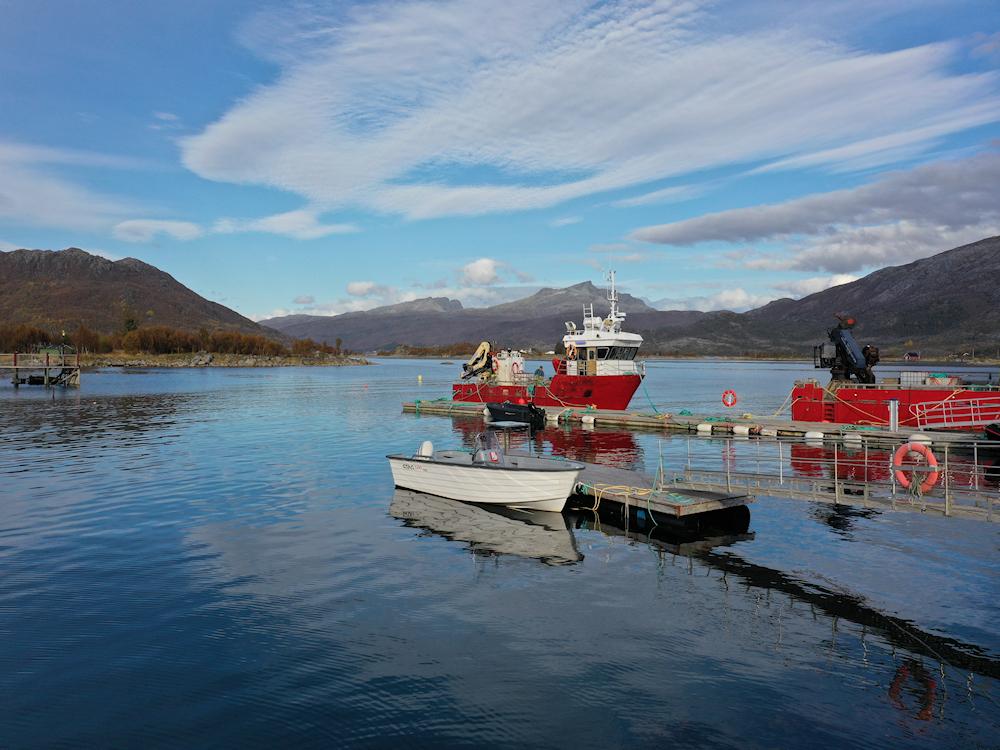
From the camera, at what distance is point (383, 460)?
1533 inches

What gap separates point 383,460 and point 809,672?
29312 mm

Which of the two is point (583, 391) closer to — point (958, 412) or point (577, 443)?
point (577, 443)

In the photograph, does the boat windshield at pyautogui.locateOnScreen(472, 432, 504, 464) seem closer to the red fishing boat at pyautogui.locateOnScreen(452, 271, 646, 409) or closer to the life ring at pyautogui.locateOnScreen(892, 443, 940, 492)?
the life ring at pyautogui.locateOnScreen(892, 443, 940, 492)

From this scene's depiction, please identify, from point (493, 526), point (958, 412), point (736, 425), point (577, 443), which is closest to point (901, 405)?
point (958, 412)

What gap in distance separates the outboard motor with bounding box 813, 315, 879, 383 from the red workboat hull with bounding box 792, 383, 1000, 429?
181cm

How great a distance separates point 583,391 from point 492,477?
37.9m

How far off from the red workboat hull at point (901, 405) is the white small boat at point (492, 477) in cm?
2902

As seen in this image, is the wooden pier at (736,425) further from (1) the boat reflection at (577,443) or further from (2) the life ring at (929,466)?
(2) the life ring at (929,466)

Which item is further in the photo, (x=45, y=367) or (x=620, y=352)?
(x=45, y=367)

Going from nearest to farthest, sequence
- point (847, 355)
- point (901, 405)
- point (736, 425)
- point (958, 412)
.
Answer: point (958, 412) → point (901, 405) → point (736, 425) → point (847, 355)

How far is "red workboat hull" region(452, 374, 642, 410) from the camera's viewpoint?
60.7 metres

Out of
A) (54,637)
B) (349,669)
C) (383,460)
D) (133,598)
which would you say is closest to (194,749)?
(349,669)

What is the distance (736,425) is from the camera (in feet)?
148

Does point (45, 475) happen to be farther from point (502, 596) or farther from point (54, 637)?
point (502, 596)
